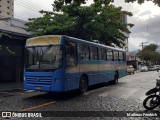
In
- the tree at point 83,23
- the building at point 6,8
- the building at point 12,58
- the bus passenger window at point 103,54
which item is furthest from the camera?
the building at point 6,8

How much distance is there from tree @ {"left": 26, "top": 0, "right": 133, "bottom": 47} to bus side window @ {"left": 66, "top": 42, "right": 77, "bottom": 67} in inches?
405

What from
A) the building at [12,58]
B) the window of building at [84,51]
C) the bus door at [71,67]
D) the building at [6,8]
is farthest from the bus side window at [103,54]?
the building at [6,8]

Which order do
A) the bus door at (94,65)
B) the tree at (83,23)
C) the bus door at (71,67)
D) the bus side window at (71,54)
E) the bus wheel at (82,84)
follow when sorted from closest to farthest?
the bus door at (71,67), the bus side window at (71,54), the bus wheel at (82,84), the bus door at (94,65), the tree at (83,23)

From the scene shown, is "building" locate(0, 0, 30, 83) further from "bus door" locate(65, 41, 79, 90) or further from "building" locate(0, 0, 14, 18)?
"building" locate(0, 0, 14, 18)

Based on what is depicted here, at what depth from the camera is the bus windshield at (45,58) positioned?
456 inches

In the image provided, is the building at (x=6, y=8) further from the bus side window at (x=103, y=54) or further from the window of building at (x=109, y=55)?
the bus side window at (x=103, y=54)

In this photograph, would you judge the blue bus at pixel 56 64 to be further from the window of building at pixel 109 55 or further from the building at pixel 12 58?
Answer: the building at pixel 12 58

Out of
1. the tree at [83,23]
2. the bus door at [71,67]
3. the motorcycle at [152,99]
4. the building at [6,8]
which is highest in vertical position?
the building at [6,8]

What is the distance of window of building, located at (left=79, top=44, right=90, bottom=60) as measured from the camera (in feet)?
44.9

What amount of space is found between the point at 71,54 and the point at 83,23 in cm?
1209

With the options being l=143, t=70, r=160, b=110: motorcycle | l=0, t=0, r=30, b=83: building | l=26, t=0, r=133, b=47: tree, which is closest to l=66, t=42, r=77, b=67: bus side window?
l=143, t=70, r=160, b=110: motorcycle

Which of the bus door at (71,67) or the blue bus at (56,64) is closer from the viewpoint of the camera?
the blue bus at (56,64)

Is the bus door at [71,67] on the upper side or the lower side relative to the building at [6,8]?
lower

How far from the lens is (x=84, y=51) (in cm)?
1416
